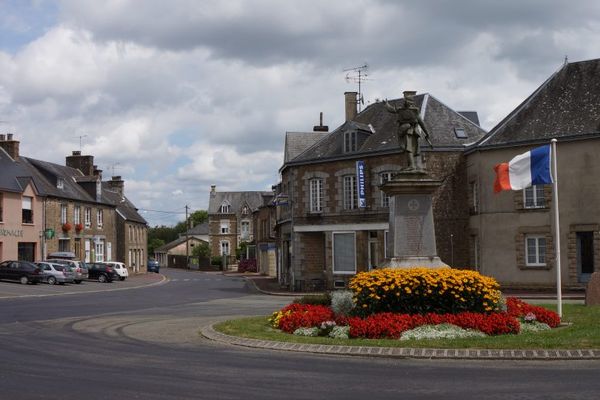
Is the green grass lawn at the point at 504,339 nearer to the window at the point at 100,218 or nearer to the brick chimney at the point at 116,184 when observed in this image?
the window at the point at 100,218

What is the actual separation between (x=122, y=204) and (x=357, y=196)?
37.8m

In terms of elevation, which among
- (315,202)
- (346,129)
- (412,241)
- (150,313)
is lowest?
(150,313)

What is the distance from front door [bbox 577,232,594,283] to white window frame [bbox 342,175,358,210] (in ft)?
35.9

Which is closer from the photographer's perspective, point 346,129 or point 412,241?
point 412,241

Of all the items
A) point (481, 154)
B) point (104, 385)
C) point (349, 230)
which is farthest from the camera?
point (349, 230)

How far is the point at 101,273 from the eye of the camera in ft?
165

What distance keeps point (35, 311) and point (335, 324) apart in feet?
40.4

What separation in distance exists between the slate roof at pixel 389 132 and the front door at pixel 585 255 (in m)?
7.19

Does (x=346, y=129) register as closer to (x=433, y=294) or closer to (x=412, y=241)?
(x=412, y=241)

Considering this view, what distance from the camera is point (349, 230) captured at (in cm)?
3722

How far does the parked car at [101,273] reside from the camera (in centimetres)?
5038

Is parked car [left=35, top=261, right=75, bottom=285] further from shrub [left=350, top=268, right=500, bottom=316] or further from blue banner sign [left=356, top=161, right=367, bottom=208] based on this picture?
shrub [left=350, top=268, right=500, bottom=316]

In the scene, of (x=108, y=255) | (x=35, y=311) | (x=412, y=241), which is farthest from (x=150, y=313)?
(x=108, y=255)

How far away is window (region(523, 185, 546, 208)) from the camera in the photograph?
3241 centimetres
